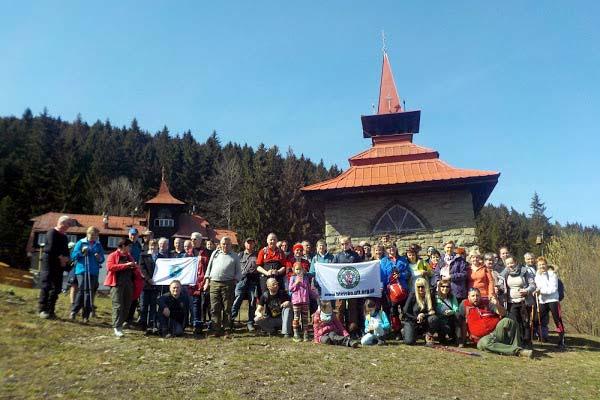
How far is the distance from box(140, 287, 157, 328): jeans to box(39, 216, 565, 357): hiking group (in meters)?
0.02

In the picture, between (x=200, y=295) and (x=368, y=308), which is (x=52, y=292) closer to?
(x=200, y=295)

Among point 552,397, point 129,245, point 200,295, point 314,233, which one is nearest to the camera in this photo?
point 552,397

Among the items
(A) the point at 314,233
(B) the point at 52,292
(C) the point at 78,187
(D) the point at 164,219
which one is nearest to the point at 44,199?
(C) the point at 78,187

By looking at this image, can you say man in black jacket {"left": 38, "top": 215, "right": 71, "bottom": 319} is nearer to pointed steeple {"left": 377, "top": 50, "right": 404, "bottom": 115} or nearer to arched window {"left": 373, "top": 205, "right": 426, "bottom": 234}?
arched window {"left": 373, "top": 205, "right": 426, "bottom": 234}

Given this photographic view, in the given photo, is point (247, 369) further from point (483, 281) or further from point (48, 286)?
point (483, 281)

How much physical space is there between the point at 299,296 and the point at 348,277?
1228mm

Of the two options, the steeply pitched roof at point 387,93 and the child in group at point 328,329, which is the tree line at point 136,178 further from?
the child in group at point 328,329

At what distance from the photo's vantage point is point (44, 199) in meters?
52.3

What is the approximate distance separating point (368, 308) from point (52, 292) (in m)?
5.95

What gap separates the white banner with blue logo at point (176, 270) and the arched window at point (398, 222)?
25.2ft

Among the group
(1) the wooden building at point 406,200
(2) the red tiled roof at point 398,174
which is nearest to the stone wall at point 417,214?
(1) the wooden building at point 406,200

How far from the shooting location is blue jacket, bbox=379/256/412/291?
905cm

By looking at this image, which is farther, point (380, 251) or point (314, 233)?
point (314, 233)

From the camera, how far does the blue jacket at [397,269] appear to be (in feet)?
29.7
